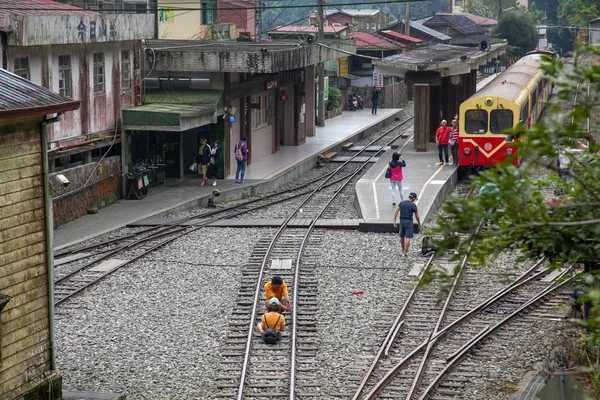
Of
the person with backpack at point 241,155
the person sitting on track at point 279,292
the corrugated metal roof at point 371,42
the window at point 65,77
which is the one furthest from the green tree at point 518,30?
the person sitting on track at point 279,292

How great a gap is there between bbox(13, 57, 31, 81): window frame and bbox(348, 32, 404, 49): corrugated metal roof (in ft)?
126

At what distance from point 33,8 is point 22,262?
39.8 ft

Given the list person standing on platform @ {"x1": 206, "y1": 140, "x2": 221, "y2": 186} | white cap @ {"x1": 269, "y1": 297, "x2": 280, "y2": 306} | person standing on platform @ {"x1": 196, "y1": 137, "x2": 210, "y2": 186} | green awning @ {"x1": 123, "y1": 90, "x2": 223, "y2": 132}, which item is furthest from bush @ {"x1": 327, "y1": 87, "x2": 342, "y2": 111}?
white cap @ {"x1": 269, "y1": 297, "x2": 280, "y2": 306}

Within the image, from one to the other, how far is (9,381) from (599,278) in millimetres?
6386

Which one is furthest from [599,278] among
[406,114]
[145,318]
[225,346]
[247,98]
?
[406,114]

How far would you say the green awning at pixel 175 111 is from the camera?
2419 cm

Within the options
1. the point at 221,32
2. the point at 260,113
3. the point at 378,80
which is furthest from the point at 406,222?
the point at 378,80

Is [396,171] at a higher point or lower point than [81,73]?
lower

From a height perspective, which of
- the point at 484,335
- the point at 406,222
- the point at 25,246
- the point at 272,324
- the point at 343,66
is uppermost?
the point at 343,66

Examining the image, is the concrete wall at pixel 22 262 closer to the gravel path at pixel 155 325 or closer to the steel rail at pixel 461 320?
the gravel path at pixel 155 325

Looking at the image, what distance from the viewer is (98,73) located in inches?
930

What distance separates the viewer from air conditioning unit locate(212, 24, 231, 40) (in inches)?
1677

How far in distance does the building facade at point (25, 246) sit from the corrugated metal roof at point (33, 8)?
29.1 feet

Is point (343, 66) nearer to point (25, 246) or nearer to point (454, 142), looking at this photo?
point (454, 142)
